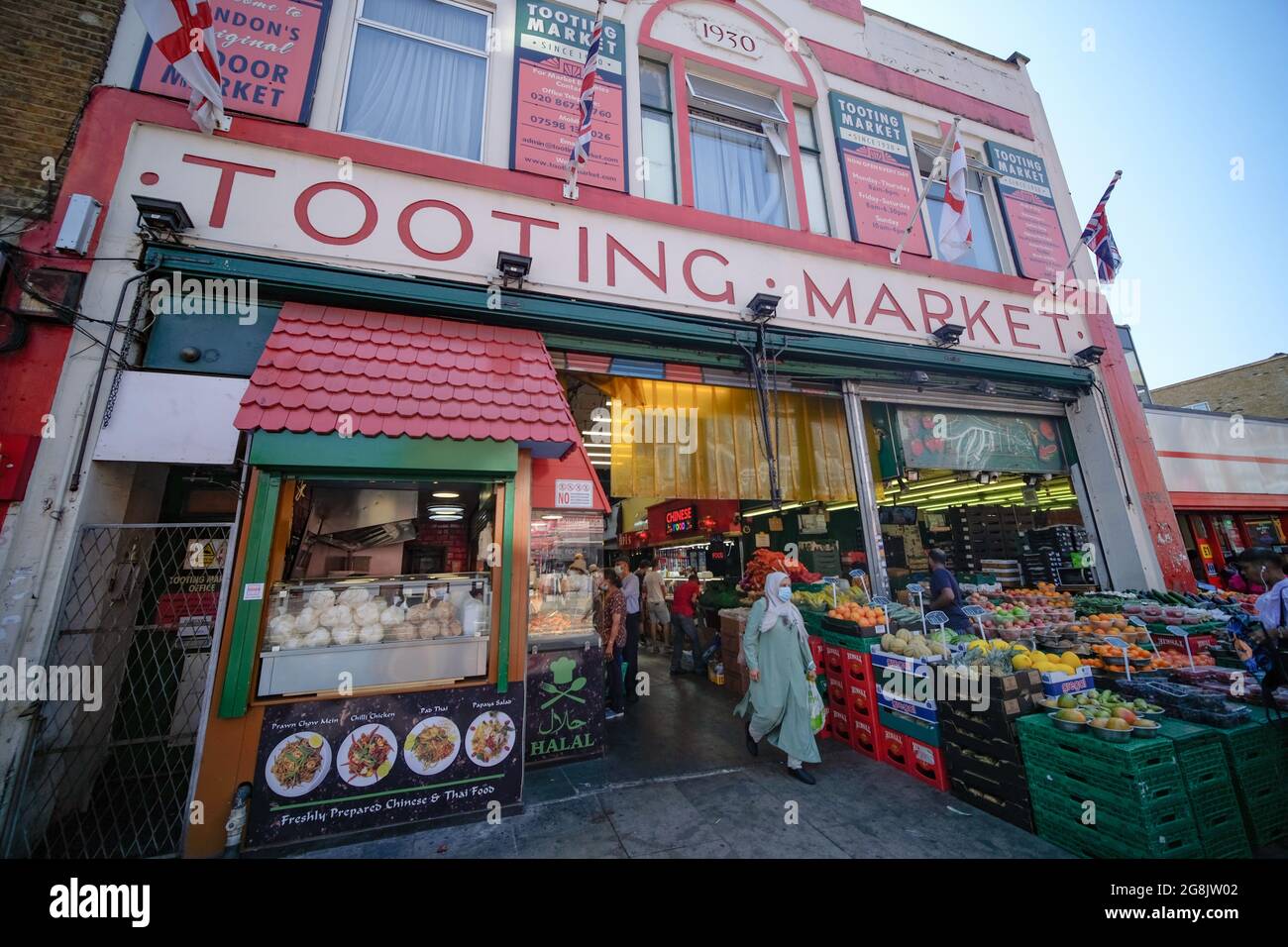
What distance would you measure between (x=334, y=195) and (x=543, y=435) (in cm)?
395

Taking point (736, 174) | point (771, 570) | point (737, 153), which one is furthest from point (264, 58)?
point (771, 570)

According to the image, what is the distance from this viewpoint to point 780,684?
193 inches

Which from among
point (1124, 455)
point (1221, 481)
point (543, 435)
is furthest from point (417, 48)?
point (1221, 481)

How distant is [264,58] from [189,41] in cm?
146

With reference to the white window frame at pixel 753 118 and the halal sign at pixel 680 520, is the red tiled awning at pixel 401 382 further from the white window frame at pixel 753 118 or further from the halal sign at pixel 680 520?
the halal sign at pixel 680 520

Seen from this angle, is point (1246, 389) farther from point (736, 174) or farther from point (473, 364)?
A: point (473, 364)

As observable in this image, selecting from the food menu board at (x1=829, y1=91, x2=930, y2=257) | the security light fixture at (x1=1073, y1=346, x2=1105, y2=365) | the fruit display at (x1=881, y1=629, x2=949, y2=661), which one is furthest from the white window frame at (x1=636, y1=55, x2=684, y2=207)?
the security light fixture at (x1=1073, y1=346, x2=1105, y2=365)

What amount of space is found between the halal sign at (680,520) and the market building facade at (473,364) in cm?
447

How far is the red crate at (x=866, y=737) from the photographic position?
16.8 feet

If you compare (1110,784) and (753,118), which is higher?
(753,118)

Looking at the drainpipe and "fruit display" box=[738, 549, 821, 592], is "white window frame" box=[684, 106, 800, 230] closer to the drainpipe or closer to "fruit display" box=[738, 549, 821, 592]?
"fruit display" box=[738, 549, 821, 592]

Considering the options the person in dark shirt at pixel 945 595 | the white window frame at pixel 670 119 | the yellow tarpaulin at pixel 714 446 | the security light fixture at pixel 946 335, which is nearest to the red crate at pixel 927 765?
the person in dark shirt at pixel 945 595

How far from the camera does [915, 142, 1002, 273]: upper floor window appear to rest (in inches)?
371
